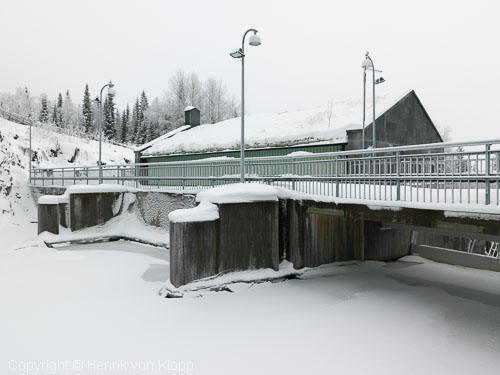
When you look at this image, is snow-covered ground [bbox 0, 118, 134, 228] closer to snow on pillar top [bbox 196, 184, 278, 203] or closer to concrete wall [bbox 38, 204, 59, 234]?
concrete wall [bbox 38, 204, 59, 234]

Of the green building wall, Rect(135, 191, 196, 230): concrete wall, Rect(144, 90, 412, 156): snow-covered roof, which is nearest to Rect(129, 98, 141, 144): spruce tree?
Rect(144, 90, 412, 156): snow-covered roof

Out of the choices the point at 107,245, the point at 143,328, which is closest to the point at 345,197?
the point at 143,328

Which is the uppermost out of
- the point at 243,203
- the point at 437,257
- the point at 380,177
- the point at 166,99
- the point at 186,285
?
the point at 166,99

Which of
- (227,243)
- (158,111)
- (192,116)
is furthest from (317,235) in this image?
(158,111)

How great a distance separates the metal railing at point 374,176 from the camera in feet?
24.0

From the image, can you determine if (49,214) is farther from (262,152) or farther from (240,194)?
(262,152)

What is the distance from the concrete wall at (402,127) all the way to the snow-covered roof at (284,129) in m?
0.39

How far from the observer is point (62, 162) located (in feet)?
138

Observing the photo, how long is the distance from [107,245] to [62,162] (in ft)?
99.0

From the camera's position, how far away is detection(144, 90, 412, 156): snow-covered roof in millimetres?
20183

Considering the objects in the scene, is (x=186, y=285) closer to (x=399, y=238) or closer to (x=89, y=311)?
(x=89, y=311)

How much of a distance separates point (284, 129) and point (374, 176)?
14.6 metres

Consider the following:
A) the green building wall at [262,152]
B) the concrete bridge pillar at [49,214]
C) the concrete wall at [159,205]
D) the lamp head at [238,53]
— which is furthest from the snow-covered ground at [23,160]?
the lamp head at [238,53]

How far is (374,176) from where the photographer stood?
9.08 meters
